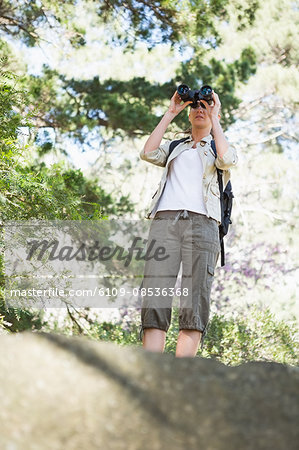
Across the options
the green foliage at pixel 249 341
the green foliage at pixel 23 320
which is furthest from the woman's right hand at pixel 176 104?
the green foliage at pixel 249 341

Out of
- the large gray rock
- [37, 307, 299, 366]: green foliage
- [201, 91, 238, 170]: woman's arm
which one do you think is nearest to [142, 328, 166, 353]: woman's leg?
[201, 91, 238, 170]: woman's arm

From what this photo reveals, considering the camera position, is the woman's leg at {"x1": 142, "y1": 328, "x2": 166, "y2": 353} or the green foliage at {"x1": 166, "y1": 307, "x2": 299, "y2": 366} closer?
the woman's leg at {"x1": 142, "y1": 328, "x2": 166, "y2": 353}

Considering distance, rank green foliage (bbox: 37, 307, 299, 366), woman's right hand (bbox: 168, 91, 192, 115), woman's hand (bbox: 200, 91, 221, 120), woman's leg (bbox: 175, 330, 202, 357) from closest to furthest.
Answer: woman's leg (bbox: 175, 330, 202, 357), woman's hand (bbox: 200, 91, 221, 120), woman's right hand (bbox: 168, 91, 192, 115), green foliage (bbox: 37, 307, 299, 366)

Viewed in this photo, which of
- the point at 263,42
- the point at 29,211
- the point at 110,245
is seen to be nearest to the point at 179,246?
the point at 29,211

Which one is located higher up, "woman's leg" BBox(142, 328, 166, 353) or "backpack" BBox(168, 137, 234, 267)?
"backpack" BBox(168, 137, 234, 267)

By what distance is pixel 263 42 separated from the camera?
1157 cm

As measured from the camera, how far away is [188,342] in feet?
8.04

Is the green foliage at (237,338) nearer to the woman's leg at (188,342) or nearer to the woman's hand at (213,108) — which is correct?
the woman's leg at (188,342)

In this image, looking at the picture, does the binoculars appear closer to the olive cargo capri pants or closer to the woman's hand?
the woman's hand

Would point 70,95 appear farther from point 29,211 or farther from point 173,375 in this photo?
point 173,375

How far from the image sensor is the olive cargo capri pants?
2486 mm

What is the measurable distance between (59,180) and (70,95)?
9.69 ft

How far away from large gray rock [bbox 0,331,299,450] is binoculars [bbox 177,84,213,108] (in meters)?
1.73

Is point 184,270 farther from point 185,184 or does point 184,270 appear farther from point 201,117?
point 201,117
